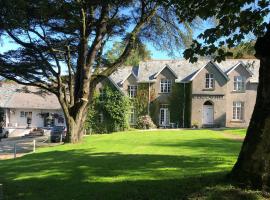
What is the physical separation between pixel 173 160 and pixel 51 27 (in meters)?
18.2

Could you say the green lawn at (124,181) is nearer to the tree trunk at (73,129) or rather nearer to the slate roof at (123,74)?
the tree trunk at (73,129)

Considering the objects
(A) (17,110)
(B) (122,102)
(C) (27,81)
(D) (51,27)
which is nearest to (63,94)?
(C) (27,81)

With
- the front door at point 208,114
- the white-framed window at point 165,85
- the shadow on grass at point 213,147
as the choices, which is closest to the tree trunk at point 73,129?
the shadow on grass at point 213,147

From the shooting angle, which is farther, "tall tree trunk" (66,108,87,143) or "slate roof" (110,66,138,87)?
"slate roof" (110,66,138,87)

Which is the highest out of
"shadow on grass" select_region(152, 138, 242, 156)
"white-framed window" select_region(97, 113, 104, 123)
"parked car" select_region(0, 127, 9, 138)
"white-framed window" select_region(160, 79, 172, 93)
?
"white-framed window" select_region(160, 79, 172, 93)

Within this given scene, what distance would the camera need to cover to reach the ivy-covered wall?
169 feet

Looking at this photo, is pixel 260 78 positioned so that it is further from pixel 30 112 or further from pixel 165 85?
pixel 30 112

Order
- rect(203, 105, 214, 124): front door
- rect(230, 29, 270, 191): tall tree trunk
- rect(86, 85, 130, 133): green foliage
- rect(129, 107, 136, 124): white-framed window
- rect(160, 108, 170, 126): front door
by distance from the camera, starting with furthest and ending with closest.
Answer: rect(129, 107, 136, 124): white-framed window, rect(160, 108, 170, 126): front door, rect(203, 105, 214, 124): front door, rect(86, 85, 130, 133): green foliage, rect(230, 29, 270, 191): tall tree trunk

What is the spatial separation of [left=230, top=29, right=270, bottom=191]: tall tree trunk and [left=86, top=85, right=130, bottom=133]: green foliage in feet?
129

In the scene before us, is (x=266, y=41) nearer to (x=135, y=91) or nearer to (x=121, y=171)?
(x=121, y=171)

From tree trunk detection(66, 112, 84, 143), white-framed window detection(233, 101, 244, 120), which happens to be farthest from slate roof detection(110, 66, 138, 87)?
tree trunk detection(66, 112, 84, 143)

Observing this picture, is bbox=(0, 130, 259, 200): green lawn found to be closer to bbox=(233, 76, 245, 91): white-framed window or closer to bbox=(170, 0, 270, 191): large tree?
bbox=(170, 0, 270, 191): large tree

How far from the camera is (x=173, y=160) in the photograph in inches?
540

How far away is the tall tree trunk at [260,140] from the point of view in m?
8.06
